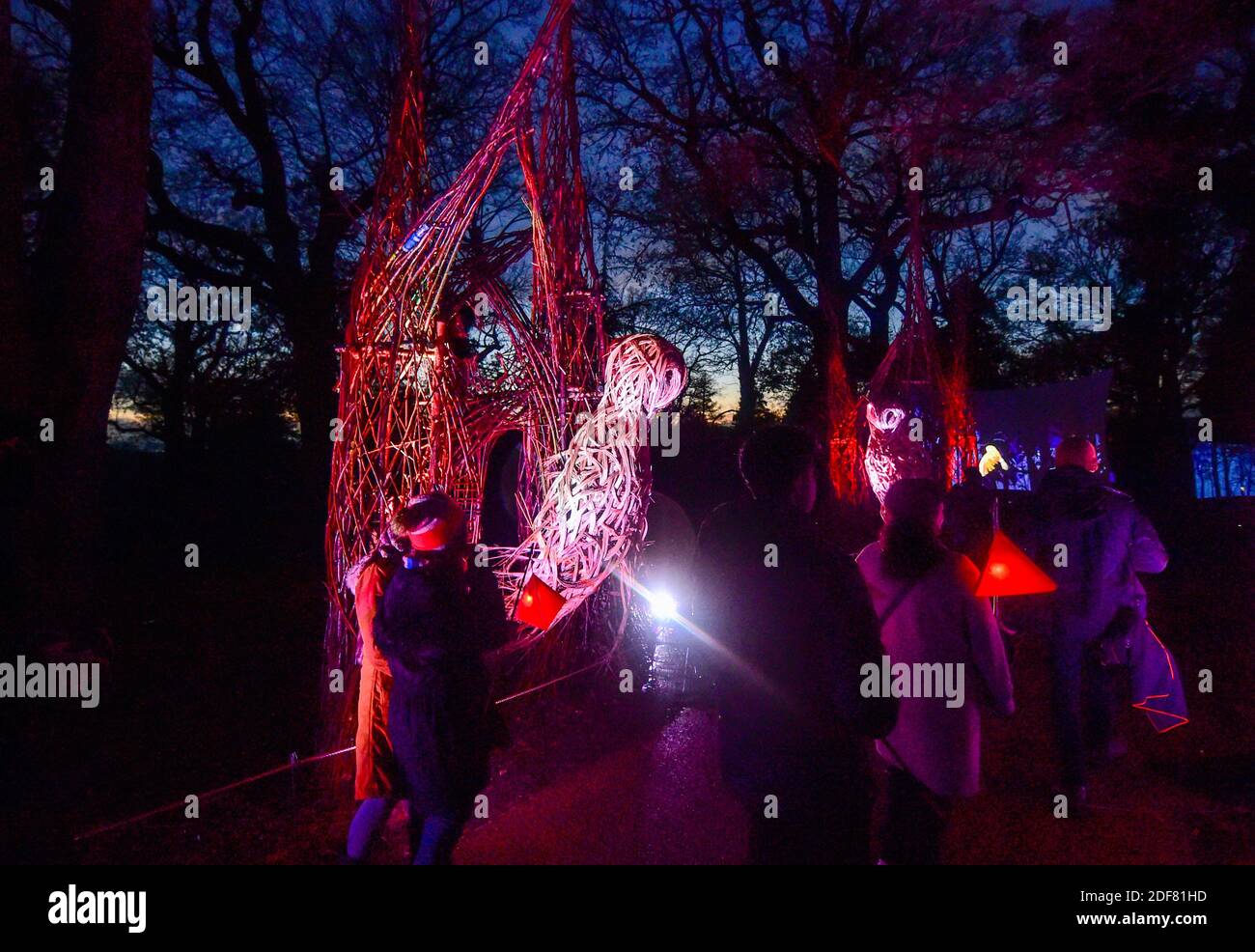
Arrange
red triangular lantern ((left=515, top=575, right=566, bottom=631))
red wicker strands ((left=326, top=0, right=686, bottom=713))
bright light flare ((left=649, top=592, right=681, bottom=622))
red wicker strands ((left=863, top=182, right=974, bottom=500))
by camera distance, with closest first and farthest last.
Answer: red wicker strands ((left=326, top=0, right=686, bottom=713)) < red triangular lantern ((left=515, top=575, right=566, bottom=631)) < bright light flare ((left=649, top=592, right=681, bottom=622)) < red wicker strands ((left=863, top=182, right=974, bottom=500))

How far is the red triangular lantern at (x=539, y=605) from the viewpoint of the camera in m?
5.10

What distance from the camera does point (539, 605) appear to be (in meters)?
5.14

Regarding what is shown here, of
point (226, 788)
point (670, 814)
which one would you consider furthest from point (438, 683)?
point (670, 814)

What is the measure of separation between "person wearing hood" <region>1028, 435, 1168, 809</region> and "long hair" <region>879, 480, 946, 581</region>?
1966mm

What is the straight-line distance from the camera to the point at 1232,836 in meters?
4.44

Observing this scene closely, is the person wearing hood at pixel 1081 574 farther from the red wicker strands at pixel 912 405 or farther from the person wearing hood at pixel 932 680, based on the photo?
the red wicker strands at pixel 912 405

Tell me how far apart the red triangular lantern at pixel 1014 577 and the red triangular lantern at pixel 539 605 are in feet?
7.90

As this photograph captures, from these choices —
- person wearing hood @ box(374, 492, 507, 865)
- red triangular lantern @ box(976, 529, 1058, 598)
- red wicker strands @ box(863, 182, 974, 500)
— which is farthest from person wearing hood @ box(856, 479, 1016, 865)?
red wicker strands @ box(863, 182, 974, 500)

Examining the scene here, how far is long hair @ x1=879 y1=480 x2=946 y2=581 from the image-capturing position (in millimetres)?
3186

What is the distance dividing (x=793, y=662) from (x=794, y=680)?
2.0 inches

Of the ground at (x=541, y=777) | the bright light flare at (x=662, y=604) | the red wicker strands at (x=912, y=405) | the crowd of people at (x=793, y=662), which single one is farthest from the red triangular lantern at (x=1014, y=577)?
the red wicker strands at (x=912, y=405)

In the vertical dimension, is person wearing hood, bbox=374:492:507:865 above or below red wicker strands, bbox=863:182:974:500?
below

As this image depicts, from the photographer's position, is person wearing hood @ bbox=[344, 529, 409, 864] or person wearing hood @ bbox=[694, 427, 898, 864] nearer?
person wearing hood @ bbox=[694, 427, 898, 864]

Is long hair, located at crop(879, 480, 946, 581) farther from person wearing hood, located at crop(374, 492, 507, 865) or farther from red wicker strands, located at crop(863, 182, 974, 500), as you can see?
red wicker strands, located at crop(863, 182, 974, 500)
